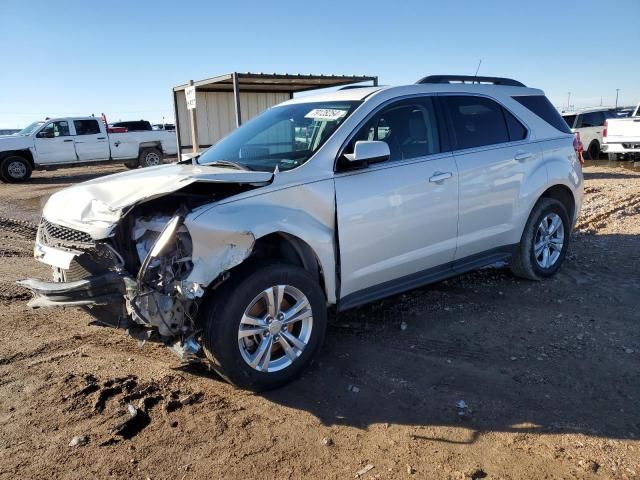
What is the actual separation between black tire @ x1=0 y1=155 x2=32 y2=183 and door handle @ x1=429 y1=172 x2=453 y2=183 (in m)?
17.9

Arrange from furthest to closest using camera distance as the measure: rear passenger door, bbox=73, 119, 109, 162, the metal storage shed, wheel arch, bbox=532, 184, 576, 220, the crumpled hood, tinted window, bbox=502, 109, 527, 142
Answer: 1. rear passenger door, bbox=73, 119, 109, 162
2. the metal storage shed
3. wheel arch, bbox=532, 184, 576, 220
4. tinted window, bbox=502, 109, 527, 142
5. the crumpled hood

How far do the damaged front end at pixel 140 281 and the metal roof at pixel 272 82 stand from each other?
24.8 feet

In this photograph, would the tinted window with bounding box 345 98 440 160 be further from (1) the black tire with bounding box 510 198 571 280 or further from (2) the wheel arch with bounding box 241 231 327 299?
(1) the black tire with bounding box 510 198 571 280

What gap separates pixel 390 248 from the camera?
4156mm

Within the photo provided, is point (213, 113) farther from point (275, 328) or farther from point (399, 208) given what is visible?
point (275, 328)

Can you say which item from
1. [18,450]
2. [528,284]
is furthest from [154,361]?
[528,284]

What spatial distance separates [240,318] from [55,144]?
1814 centimetres

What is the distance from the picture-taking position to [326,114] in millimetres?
4324

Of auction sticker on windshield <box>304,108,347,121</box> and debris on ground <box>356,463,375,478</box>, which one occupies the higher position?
auction sticker on windshield <box>304,108,347,121</box>

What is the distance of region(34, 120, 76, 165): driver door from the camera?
61.0 feet

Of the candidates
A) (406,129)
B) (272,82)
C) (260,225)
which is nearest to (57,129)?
(272,82)

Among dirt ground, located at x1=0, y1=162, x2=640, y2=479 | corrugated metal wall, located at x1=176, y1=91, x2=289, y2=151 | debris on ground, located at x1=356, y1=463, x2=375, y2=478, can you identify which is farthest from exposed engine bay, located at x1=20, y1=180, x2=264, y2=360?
corrugated metal wall, located at x1=176, y1=91, x2=289, y2=151

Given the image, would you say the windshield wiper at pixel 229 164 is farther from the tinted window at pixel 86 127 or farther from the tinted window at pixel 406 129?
the tinted window at pixel 86 127

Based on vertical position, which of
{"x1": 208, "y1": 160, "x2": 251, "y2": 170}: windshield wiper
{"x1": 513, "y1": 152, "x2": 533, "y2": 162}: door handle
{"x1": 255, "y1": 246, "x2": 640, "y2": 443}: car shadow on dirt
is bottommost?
{"x1": 255, "y1": 246, "x2": 640, "y2": 443}: car shadow on dirt
